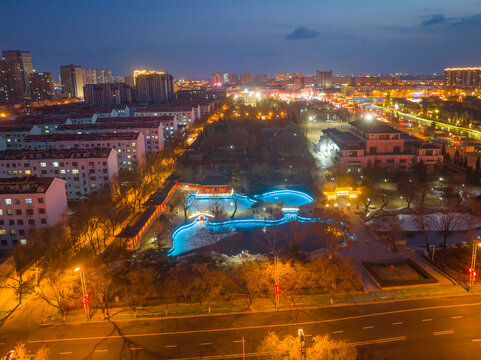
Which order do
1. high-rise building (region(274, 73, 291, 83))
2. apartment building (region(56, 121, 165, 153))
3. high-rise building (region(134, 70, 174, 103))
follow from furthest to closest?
high-rise building (region(274, 73, 291, 83)) < high-rise building (region(134, 70, 174, 103)) < apartment building (region(56, 121, 165, 153))

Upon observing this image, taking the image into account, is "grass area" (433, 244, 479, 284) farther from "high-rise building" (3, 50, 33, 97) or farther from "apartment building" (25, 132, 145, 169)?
"high-rise building" (3, 50, 33, 97)

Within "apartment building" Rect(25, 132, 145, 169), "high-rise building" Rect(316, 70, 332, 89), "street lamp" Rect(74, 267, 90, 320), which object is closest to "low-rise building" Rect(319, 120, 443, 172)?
"apartment building" Rect(25, 132, 145, 169)

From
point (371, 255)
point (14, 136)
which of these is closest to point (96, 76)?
point (14, 136)

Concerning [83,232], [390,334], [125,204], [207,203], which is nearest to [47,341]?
[83,232]

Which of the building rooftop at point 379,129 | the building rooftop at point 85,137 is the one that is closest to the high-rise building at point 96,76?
the building rooftop at point 85,137

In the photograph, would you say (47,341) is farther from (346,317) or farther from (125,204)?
(125,204)
